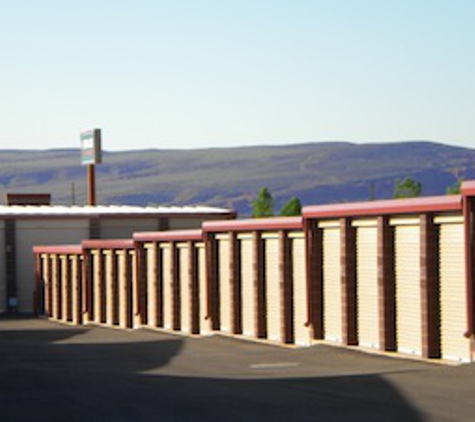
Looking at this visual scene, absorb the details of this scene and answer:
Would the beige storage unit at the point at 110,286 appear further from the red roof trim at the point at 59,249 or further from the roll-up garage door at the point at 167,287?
the roll-up garage door at the point at 167,287

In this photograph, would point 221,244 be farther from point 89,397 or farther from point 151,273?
point 89,397

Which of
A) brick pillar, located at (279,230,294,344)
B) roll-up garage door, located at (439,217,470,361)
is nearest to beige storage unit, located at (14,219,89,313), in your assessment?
brick pillar, located at (279,230,294,344)

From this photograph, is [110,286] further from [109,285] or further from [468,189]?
[468,189]

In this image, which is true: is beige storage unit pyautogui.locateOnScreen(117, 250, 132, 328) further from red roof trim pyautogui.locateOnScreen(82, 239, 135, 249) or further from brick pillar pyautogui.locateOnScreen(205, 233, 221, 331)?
brick pillar pyautogui.locateOnScreen(205, 233, 221, 331)

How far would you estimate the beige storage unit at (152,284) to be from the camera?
58031 millimetres

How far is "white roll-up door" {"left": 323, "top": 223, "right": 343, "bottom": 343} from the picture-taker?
39.8 m

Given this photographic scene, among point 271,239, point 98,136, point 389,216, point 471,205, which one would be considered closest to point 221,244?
point 271,239

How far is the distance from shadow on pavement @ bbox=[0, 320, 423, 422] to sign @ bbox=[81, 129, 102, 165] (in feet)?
281

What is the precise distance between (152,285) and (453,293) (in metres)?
27.3

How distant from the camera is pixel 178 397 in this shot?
925 inches

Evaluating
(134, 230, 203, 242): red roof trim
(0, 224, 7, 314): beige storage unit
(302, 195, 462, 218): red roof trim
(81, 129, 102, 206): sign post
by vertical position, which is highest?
(81, 129, 102, 206): sign post

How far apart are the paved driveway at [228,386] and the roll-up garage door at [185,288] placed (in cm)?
1222

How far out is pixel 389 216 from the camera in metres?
35.9

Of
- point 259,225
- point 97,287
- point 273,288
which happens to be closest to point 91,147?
point 97,287
